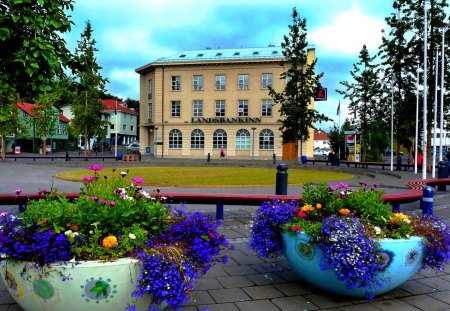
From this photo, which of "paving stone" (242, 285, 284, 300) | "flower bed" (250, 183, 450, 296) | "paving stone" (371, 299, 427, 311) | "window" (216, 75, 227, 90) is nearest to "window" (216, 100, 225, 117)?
"window" (216, 75, 227, 90)

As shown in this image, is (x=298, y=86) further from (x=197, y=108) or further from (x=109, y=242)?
(x=109, y=242)

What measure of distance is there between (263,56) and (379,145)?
1878cm

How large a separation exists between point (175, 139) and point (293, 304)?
171 feet

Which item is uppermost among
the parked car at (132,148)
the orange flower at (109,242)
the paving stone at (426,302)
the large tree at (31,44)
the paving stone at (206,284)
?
the large tree at (31,44)

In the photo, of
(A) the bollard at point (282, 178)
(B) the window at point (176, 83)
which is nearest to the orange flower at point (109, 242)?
(A) the bollard at point (282, 178)

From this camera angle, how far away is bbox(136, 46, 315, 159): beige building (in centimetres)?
5303

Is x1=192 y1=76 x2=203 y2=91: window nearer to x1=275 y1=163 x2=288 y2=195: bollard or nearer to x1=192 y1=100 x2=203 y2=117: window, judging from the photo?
x1=192 y1=100 x2=203 y2=117: window

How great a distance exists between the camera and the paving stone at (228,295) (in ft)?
13.2

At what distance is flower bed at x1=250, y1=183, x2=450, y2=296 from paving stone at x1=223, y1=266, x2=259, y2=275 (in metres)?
0.62

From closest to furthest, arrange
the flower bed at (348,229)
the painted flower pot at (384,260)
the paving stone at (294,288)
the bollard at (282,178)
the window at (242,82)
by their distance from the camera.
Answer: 1. the flower bed at (348,229)
2. the painted flower pot at (384,260)
3. the paving stone at (294,288)
4. the bollard at (282,178)
5. the window at (242,82)

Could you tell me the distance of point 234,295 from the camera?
4145 millimetres

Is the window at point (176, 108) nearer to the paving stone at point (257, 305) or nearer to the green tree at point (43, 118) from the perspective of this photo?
the green tree at point (43, 118)

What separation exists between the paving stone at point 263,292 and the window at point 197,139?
50.6 meters

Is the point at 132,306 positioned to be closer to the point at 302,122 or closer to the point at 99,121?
the point at 302,122
